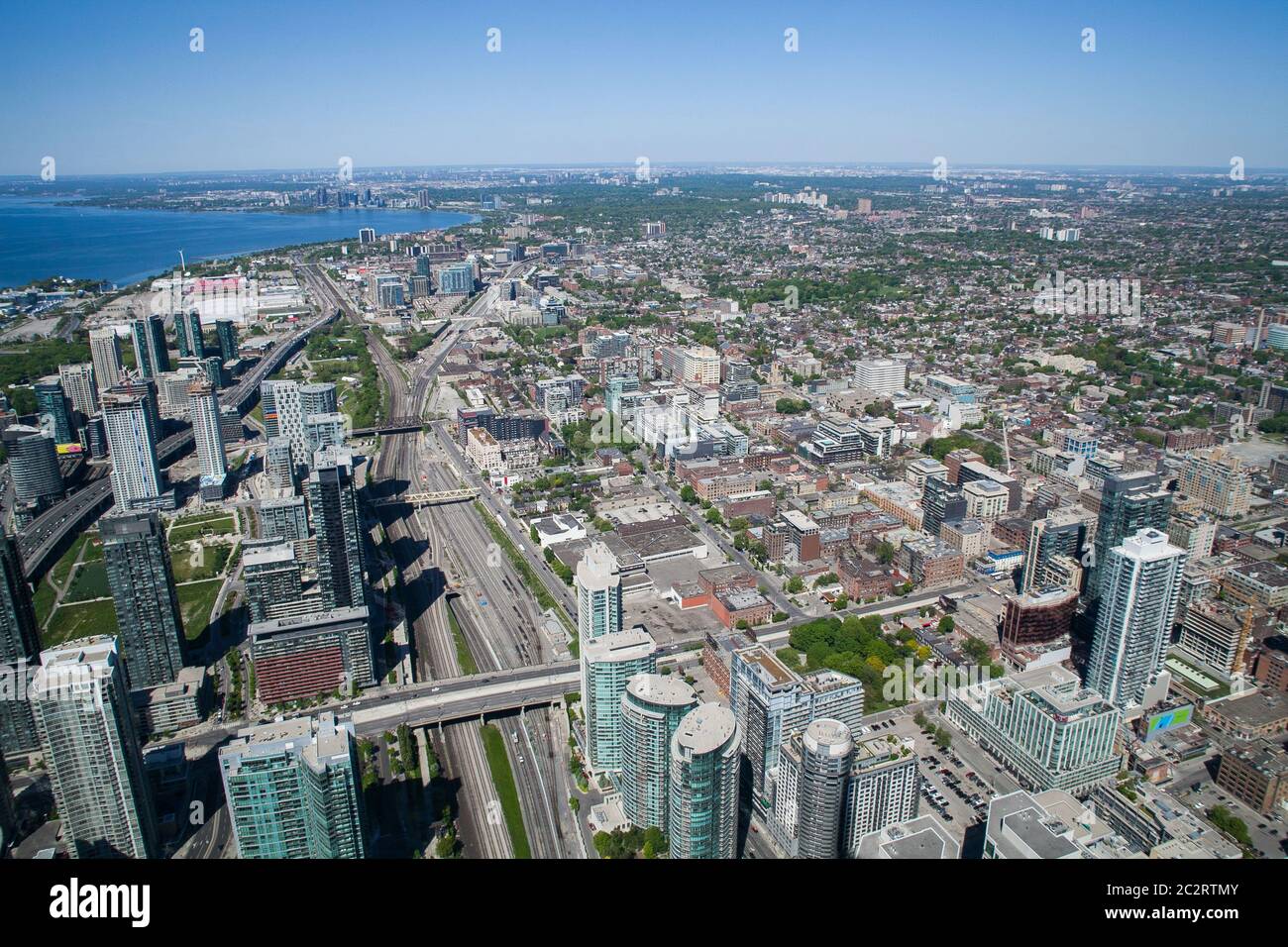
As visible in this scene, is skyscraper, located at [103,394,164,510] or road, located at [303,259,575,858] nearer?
road, located at [303,259,575,858]

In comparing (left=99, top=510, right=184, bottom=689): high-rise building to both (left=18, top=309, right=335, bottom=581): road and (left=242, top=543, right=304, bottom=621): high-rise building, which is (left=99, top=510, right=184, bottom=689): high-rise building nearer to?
(left=242, top=543, right=304, bottom=621): high-rise building

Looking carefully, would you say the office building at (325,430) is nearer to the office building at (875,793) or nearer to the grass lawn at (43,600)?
the grass lawn at (43,600)

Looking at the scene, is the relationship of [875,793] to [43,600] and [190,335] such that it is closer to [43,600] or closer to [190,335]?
[43,600]

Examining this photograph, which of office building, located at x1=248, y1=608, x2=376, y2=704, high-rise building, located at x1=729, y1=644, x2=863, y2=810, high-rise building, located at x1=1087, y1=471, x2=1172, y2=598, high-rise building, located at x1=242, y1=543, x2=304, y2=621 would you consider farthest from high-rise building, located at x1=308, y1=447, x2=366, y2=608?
high-rise building, located at x1=1087, y1=471, x2=1172, y2=598

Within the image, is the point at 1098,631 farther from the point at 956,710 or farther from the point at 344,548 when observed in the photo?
the point at 344,548

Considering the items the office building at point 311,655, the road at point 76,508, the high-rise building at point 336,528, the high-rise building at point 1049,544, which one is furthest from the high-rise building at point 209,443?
the high-rise building at point 1049,544

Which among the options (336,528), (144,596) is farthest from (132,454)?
(336,528)
